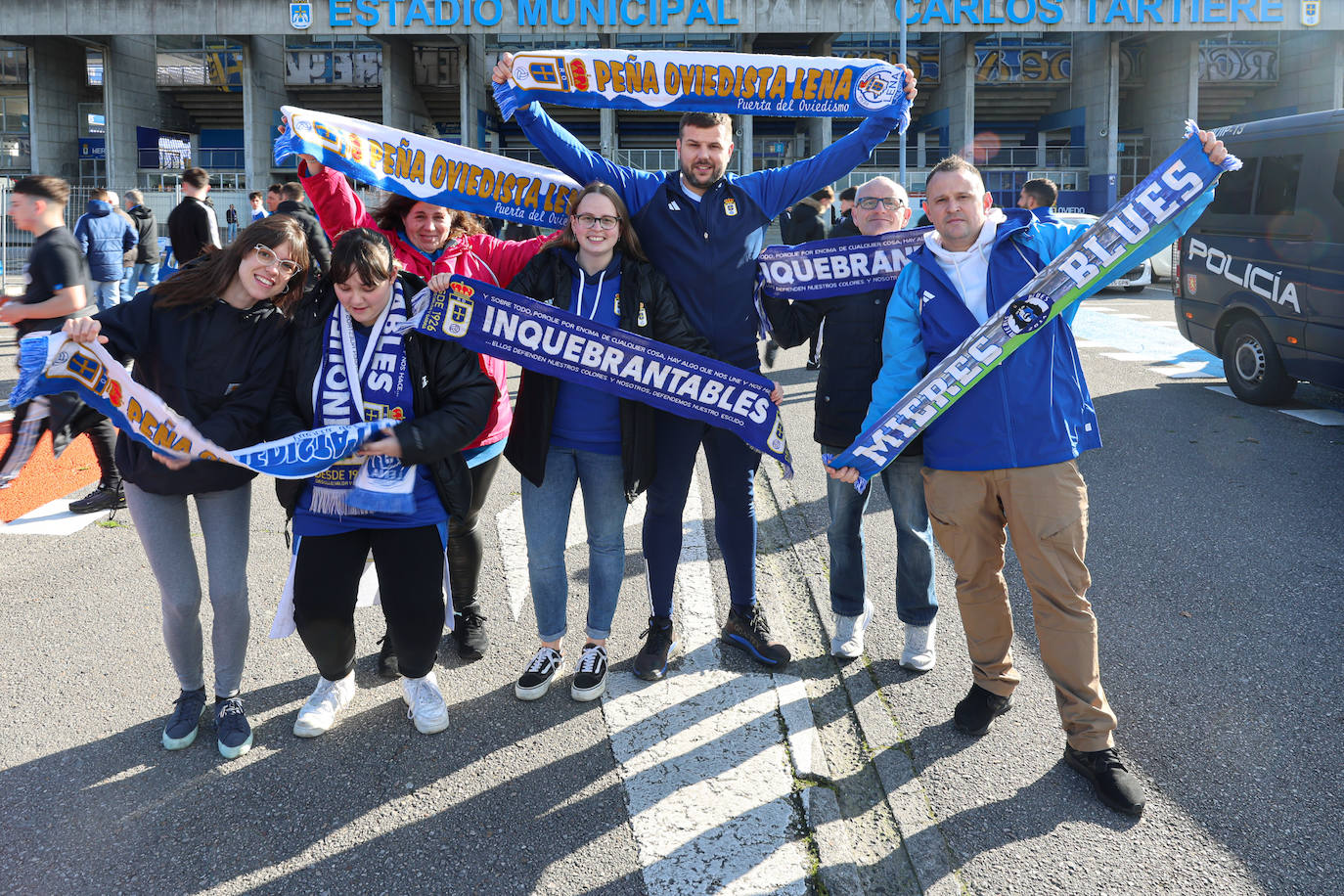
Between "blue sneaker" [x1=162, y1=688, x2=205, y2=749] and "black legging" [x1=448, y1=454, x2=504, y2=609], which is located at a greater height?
"black legging" [x1=448, y1=454, x2=504, y2=609]

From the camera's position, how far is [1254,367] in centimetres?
981

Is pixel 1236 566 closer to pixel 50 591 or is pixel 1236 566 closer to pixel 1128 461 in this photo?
pixel 1128 461

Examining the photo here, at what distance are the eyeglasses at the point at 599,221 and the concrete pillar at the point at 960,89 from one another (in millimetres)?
36862

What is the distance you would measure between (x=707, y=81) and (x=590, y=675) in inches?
104

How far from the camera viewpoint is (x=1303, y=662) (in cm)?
427

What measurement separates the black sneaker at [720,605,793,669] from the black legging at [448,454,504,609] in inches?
46.9

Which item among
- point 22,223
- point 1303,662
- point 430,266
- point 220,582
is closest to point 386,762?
point 220,582

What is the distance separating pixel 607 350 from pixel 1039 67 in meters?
43.2

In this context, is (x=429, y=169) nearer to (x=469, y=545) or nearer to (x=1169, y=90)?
(x=469, y=545)

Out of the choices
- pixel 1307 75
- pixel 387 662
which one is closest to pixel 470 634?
pixel 387 662

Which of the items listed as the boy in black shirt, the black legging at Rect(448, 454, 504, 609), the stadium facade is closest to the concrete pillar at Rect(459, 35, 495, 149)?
the stadium facade

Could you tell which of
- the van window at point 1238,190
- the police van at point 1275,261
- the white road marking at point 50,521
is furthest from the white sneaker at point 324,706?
the van window at point 1238,190

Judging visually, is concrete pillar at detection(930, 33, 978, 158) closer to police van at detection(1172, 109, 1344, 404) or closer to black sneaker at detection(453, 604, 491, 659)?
police van at detection(1172, 109, 1344, 404)

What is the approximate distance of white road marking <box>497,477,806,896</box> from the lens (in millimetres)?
2971
